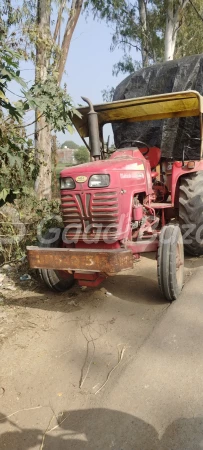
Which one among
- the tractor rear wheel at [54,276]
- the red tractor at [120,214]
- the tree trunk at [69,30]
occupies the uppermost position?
the tree trunk at [69,30]

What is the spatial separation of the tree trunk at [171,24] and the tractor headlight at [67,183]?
44.8ft

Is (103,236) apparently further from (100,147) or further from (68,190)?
(100,147)

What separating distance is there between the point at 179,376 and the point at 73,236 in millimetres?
1967

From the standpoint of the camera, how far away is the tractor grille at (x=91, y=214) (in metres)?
4.10

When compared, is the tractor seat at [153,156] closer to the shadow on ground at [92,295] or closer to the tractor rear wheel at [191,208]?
the tractor rear wheel at [191,208]

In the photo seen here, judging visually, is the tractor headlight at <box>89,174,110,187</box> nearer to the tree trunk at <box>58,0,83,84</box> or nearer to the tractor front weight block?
the tractor front weight block

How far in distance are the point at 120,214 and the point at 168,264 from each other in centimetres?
73

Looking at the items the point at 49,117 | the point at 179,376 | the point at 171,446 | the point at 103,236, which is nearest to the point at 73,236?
the point at 103,236

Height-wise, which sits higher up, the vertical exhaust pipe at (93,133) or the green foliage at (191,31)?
A: the green foliage at (191,31)

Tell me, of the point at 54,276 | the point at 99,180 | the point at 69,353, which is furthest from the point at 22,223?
the point at 69,353

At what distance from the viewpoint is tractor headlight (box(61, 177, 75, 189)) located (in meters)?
4.25

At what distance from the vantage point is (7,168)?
5.22 metres

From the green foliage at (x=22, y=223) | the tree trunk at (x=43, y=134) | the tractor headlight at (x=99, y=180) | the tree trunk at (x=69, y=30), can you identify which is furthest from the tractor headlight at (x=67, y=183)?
the tree trunk at (x=69, y=30)

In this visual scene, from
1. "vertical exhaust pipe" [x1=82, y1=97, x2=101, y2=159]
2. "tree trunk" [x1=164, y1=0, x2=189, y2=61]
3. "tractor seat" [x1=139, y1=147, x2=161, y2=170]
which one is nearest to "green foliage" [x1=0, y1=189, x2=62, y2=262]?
"vertical exhaust pipe" [x1=82, y1=97, x2=101, y2=159]
